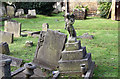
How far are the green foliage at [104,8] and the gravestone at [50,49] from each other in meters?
16.0

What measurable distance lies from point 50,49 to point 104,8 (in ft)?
53.9

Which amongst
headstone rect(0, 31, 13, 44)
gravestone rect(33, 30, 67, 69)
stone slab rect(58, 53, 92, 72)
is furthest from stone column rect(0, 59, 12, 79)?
headstone rect(0, 31, 13, 44)

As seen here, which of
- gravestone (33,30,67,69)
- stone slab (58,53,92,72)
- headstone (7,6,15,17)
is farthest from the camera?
headstone (7,6,15,17)

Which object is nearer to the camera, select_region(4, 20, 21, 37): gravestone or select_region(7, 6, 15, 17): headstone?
select_region(4, 20, 21, 37): gravestone

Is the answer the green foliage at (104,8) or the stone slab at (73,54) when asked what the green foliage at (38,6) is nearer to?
the green foliage at (104,8)

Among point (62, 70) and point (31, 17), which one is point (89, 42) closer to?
point (62, 70)

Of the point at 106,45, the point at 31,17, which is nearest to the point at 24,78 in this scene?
the point at 106,45

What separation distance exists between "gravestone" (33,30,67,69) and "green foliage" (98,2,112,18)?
16.0 m

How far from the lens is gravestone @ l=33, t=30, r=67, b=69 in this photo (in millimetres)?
7406

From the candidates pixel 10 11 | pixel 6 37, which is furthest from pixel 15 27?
pixel 10 11

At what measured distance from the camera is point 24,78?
6395mm

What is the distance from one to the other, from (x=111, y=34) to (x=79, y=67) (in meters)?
8.05

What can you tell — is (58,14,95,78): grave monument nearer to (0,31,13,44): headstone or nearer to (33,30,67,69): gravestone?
(33,30,67,69): gravestone

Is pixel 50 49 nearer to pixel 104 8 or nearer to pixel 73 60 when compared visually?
pixel 73 60
